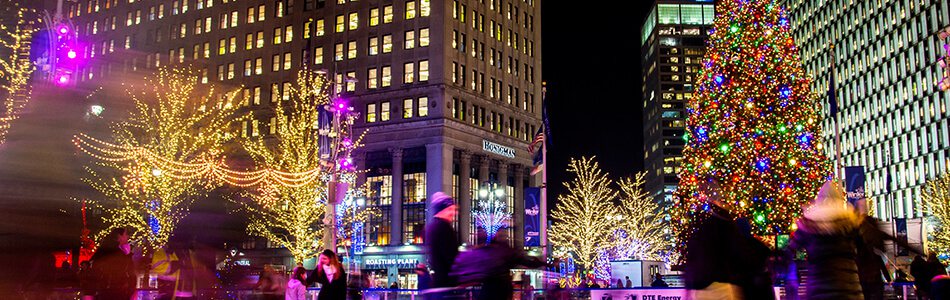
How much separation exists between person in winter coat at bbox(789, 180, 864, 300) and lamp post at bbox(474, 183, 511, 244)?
195ft

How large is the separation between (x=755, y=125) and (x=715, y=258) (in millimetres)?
27507

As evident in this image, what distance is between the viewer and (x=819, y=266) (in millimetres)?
7367

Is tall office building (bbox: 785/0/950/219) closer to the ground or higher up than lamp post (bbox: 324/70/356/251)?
higher up

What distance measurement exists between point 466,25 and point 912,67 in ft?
204

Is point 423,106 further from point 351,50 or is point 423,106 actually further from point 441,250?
point 441,250

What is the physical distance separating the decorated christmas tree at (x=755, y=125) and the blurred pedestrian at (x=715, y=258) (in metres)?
25.3

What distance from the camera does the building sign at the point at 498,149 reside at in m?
79.0

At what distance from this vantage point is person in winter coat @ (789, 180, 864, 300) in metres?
7.16

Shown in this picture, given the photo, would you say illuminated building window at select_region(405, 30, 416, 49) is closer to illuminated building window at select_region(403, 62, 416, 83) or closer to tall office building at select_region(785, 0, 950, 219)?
illuminated building window at select_region(403, 62, 416, 83)

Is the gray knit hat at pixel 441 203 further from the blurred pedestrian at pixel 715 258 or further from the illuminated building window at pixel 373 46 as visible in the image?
the illuminated building window at pixel 373 46

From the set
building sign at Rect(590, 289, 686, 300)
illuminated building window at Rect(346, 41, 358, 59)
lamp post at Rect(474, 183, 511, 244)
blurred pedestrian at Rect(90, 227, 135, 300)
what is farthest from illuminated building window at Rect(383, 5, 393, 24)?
blurred pedestrian at Rect(90, 227, 135, 300)

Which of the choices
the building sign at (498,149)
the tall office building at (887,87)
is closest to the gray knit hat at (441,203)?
the building sign at (498,149)

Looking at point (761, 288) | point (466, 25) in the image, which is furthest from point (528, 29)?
point (761, 288)

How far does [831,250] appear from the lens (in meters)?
7.29
